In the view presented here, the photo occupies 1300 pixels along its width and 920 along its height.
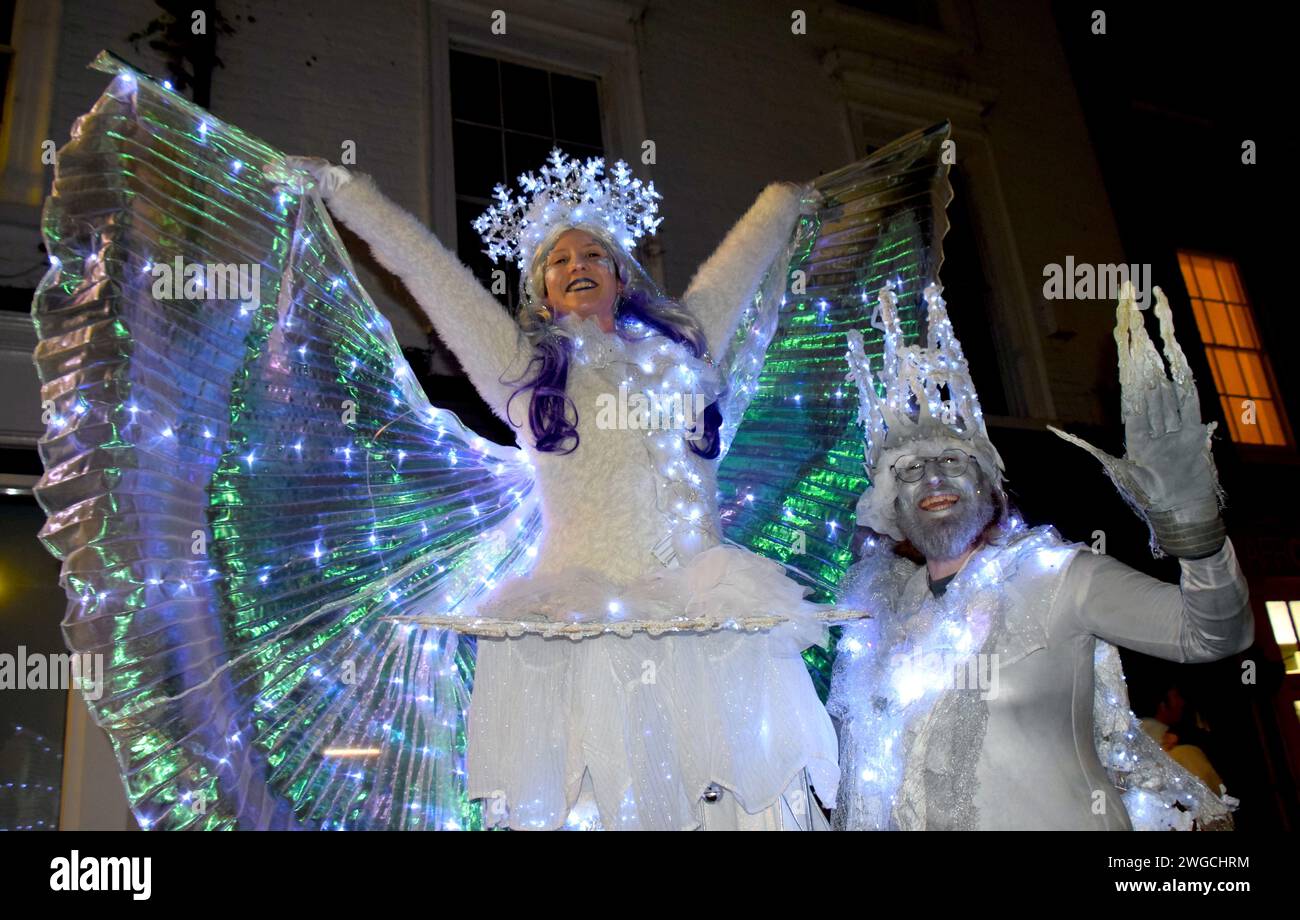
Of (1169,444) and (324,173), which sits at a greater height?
(324,173)

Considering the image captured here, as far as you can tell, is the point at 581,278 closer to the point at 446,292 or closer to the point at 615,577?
the point at 446,292

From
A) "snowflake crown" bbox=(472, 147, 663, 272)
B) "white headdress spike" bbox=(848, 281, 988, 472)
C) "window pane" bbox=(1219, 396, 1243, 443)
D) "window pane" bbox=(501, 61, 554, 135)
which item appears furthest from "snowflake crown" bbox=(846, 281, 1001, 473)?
"window pane" bbox=(1219, 396, 1243, 443)

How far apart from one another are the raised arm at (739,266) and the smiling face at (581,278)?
0.23m

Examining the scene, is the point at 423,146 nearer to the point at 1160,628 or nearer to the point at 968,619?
the point at 968,619

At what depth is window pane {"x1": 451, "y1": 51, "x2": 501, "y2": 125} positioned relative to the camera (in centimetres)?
538

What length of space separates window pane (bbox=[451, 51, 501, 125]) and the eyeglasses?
159 inches

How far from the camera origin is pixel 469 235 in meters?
5.10

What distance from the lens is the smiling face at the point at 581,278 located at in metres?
2.56

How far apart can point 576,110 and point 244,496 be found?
411cm

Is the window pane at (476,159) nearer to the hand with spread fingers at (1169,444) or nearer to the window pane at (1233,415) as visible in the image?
the hand with spread fingers at (1169,444)

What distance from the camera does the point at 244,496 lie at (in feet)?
7.59

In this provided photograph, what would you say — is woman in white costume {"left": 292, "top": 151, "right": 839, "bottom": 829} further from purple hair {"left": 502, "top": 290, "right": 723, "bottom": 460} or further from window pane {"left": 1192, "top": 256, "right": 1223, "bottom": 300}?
window pane {"left": 1192, "top": 256, "right": 1223, "bottom": 300}

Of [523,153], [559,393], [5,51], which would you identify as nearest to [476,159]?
[523,153]

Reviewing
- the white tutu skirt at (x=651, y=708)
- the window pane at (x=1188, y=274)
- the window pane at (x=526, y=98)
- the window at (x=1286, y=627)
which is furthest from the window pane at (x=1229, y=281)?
the white tutu skirt at (x=651, y=708)
